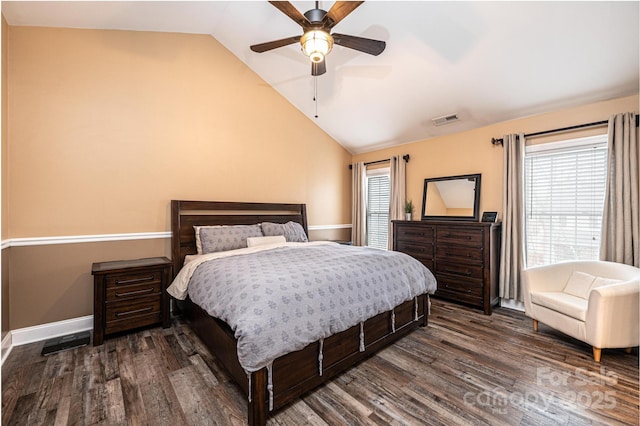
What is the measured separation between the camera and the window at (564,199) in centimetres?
327

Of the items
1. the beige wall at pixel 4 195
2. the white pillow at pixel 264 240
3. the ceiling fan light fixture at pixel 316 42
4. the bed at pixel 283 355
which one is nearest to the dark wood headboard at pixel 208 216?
the bed at pixel 283 355

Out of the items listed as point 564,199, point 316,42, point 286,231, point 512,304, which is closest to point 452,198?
point 564,199

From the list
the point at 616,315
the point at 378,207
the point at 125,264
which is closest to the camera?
the point at 616,315

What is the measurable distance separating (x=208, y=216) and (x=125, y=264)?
3.71ft

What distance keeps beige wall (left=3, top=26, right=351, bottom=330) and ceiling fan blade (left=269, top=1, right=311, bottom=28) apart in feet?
6.98

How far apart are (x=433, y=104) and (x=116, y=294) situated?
14.3 ft

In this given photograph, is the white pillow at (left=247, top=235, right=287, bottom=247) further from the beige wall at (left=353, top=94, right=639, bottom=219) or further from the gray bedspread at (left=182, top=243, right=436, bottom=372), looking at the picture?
the beige wall at (left=353, top=94, right=639, bottom=219)

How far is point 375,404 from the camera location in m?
2.04

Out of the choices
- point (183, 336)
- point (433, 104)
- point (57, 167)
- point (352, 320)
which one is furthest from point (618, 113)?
point (57, 167)

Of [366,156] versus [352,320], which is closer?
[352,320]

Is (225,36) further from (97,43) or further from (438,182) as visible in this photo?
(438,182)

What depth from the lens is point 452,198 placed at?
439 cm

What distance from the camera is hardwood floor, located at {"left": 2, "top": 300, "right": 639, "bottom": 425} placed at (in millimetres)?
1930

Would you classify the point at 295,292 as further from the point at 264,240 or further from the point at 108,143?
the point at 108,143
